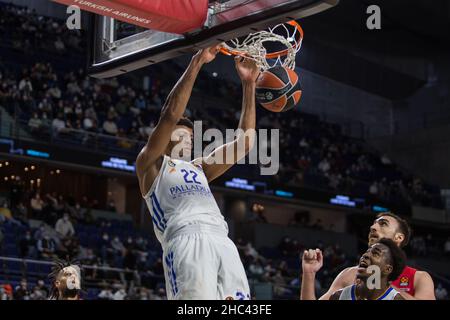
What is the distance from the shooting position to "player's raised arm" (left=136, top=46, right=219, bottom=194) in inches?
186

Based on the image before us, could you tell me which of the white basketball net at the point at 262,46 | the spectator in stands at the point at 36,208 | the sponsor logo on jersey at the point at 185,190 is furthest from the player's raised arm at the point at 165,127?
the spectator in stands at the point at 36,208

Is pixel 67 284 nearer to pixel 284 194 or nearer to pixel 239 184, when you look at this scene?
pixel 239 184

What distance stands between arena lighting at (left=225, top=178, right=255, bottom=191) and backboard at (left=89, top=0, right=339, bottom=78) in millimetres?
15539

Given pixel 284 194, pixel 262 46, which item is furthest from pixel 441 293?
pixel 262 46

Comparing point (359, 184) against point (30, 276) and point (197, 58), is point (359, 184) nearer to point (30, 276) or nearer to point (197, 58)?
point (30, 276)

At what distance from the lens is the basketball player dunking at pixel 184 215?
454 cm

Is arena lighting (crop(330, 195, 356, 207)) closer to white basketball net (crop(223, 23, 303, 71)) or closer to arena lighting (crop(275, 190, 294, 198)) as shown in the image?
arena lighting (crop(275, 190, 294, 198))

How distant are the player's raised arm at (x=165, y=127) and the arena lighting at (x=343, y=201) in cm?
1894

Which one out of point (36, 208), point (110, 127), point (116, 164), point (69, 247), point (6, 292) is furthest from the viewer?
point (110, 127)

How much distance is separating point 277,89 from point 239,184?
1576 centimetres

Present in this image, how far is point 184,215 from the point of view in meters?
4.71

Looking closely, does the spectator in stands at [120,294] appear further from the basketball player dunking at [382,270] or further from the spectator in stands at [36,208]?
the basketball player dunking at [382,270]

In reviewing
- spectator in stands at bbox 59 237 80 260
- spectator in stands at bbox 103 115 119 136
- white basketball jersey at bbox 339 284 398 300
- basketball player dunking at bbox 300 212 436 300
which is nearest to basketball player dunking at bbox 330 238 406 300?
white basketball jersey at bbox 339 284 398 300

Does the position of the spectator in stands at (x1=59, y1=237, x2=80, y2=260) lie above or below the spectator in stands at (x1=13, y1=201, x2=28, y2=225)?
below
